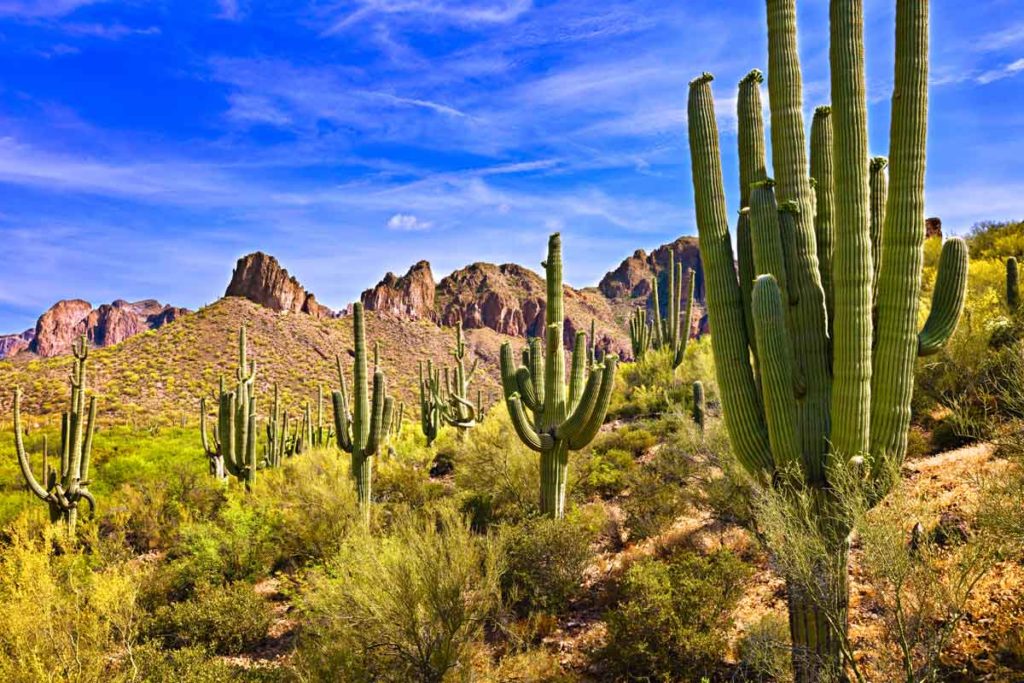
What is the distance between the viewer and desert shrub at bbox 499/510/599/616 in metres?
9.52

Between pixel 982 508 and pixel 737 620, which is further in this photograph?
pixel 737 620

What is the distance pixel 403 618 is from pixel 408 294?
89.9 m

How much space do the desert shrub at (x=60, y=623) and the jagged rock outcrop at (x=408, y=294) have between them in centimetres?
7984

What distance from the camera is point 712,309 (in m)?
7.02

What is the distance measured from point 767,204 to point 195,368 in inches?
A: 1857

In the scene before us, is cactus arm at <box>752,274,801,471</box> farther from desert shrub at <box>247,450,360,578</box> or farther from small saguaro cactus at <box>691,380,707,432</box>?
small saguaro cactus at <box>691,380,707,432</box>

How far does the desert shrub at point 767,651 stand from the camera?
6.14 meters

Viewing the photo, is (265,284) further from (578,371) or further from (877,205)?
(877,205)

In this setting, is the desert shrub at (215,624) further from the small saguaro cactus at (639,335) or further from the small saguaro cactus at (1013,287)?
the small saguaro cactus at (639,335)

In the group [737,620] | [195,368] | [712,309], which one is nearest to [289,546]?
[737,620]

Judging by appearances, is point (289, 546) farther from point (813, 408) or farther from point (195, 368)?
point (195, 368)

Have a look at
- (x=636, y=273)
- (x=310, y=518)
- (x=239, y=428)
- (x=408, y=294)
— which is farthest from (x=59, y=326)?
(x=310, y=518)

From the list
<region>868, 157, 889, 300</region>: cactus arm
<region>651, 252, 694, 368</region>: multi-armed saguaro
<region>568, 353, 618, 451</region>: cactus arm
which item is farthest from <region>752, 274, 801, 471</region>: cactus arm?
<region>651, 252, 694, 368</region>: multi-armed saguaro

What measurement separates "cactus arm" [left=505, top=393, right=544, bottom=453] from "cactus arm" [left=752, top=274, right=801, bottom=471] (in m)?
4.86
